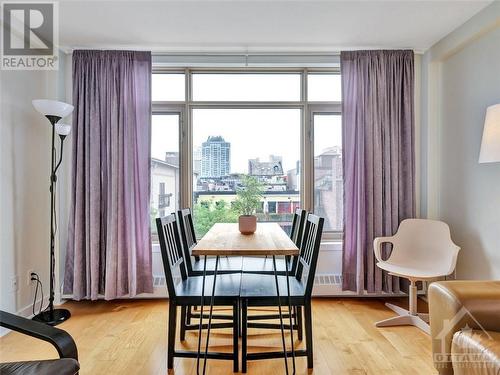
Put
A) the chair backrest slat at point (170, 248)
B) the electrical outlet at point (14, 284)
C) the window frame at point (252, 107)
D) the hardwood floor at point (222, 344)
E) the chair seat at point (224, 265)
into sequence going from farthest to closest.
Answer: the window frame at point (252, 107) < the electrical outlet at point (14, 284) < the chair seat at point (224, 265) < the hardwood floor at point (222, 344) < the chair backrest slat at point (170, 248)

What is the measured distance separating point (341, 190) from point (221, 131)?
140 centimetres

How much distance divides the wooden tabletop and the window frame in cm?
100

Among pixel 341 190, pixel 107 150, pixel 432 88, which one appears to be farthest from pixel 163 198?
pixel 432 88

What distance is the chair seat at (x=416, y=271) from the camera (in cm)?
244

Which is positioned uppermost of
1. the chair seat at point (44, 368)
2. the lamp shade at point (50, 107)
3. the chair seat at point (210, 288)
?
the lamp shade at point (50, 107)

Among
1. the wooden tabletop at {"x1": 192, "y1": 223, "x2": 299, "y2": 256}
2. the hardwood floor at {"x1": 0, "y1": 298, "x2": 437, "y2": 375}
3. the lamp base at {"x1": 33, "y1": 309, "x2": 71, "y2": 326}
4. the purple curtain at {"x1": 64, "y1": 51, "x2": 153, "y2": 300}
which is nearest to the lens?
the wooden tabletop at {"x1": 192, "y1": 223, "x2": 299, "y2": 256}

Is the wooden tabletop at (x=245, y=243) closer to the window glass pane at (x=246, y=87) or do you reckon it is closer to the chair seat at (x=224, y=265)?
the chair seat at (x=224, y=265)

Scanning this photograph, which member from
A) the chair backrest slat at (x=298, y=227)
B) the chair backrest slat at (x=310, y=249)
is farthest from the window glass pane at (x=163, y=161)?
the chair backrest slat at (x=310, y=249)

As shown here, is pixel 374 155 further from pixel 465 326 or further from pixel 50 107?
pixel 50 107

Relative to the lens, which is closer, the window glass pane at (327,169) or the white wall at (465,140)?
the white wall at (465,140)

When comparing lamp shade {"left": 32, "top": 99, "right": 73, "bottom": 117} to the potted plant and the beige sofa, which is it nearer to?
the potted plant

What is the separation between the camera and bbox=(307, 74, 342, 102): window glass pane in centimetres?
333

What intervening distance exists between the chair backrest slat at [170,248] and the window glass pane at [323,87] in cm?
201

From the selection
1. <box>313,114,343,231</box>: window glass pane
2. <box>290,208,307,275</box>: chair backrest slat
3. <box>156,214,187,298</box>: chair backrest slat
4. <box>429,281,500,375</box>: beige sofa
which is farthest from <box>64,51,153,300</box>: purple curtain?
<box>429,281,500,375</box>: beige sofa
